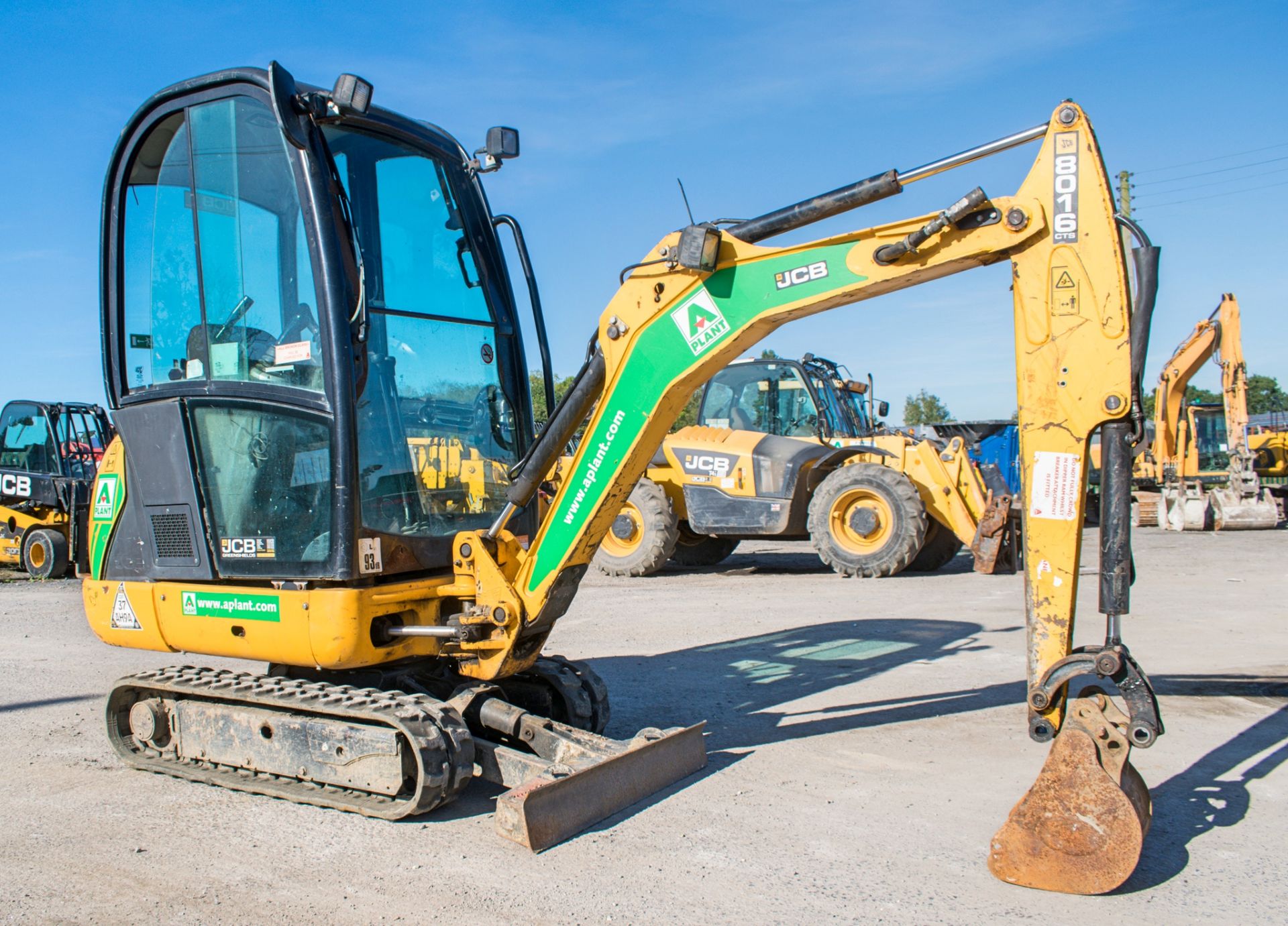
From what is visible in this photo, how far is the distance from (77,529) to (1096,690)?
46.4 ft

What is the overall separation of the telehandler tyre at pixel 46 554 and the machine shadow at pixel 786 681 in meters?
10.8

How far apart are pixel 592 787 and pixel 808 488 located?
8541 mm

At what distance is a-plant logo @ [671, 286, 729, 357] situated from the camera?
14.6 feet

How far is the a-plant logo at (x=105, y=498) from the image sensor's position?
5.36 metres

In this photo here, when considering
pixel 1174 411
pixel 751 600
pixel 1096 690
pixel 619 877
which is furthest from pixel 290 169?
pixel 1174 411

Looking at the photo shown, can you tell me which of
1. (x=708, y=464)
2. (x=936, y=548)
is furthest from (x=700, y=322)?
(x=936, y=548)

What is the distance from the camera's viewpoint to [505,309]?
5402 mm

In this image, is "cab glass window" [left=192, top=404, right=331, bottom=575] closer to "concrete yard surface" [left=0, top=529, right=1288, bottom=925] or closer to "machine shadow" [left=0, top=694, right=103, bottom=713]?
"concrete yard surface" [left=0, top=529, right=1288, bottom=925]

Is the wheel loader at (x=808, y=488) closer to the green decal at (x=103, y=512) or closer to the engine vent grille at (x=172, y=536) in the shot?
the green decal at (x=103, y=512)

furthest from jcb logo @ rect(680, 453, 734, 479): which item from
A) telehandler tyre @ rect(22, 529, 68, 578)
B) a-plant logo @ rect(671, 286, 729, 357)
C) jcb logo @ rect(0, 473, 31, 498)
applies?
jcb logo @ rect(0, 473, 31, 498)

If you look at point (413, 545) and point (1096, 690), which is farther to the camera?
point (413, 545)

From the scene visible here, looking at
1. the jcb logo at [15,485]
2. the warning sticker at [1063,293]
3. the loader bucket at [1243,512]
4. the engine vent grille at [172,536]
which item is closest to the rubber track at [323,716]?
the engine vent grille at [172,536]

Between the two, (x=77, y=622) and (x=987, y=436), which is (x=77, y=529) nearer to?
(x=77, y=622)

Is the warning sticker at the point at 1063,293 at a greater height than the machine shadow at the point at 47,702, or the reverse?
the warning sticker at the point at 1063,293
